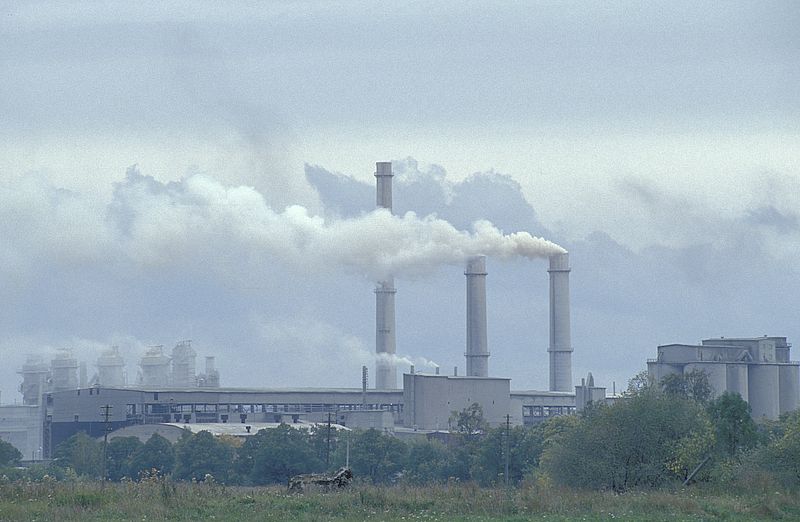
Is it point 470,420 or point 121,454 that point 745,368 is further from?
point 121,454

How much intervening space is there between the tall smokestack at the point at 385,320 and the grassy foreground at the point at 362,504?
96066 millimetres

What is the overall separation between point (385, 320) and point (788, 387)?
1484 inches

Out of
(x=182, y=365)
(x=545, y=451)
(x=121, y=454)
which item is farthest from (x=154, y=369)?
(x=545, y=451)

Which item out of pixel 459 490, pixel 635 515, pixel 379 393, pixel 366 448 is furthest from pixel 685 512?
pixel 379 393

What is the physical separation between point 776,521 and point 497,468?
5772 centimetres

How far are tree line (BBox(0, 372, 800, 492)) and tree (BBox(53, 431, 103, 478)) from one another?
14cm

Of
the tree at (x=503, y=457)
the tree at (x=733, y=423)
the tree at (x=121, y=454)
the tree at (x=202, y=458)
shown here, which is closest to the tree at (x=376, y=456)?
the tree at (x=503, y=457)

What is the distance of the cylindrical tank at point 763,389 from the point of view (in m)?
127

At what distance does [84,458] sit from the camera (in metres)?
100

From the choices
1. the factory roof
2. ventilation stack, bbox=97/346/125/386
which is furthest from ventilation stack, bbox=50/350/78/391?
the factory roof

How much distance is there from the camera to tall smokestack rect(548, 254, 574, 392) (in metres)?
135

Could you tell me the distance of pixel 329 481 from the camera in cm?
3894

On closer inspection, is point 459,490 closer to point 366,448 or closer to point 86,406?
point 366,448

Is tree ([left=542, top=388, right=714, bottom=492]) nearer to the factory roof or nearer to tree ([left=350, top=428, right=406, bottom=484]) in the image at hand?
tree ([left=350, top=428, right=406, bottom=484])
